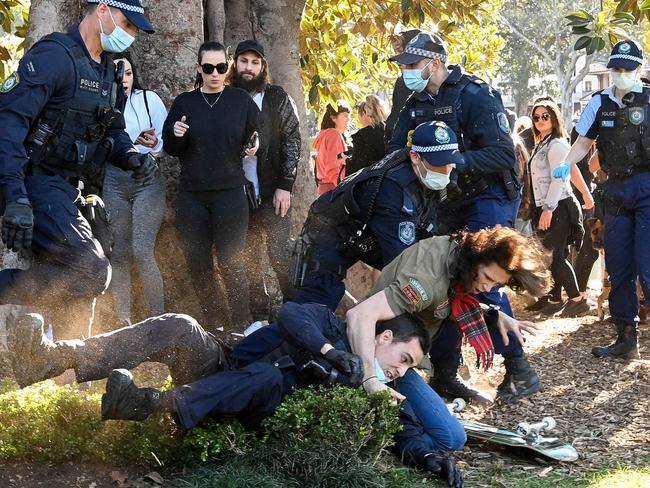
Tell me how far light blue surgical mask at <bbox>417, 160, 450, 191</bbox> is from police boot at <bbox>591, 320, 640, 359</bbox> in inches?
107

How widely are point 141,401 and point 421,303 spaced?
1.41 meters

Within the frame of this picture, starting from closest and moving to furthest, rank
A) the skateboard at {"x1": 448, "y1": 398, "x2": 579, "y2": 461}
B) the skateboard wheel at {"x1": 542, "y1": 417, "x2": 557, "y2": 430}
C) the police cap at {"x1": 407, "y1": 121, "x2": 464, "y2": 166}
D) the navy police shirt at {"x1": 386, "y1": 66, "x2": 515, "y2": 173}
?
the skateboard at {"x1": 448, "y1": 398, "x2": 579, "y2": 461}, the police cap at {"x1": 407, "y1": 121, "x2": 464, "y2": 166}, the skateboard wheel at {"x1": 542, "y1": 417, "x2": 557, "y2": 430}, the navy police shirt at {"x1": 386, "y1": 66, "x2": 515, "y2": 173}

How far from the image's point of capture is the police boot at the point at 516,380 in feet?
21.0

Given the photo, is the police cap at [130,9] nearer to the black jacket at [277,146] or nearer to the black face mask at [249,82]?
the black face mask at [249,82]

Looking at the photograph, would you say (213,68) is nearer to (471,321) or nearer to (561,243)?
(471,321)

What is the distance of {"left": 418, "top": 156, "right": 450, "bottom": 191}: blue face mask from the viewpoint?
552cm

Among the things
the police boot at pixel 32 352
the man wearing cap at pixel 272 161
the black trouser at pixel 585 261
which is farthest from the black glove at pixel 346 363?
the black trouser at pixel 585 261

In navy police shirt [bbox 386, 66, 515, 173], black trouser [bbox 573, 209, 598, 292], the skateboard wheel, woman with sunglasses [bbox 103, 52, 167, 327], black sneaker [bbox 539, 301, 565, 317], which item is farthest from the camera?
black trouser [bbox 573, 209, 598, 292]

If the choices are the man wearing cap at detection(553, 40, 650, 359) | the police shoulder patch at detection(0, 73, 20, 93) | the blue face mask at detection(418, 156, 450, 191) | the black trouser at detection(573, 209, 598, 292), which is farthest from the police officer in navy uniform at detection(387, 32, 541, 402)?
the black trouser at detection(573, 209, 598, 292)

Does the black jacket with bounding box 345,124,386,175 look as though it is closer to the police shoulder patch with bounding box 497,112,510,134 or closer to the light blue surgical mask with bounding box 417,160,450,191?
the police shoulder patch with bounding box 497,112,510,134

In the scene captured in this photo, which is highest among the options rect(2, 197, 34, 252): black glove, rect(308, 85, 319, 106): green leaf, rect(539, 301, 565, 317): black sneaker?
rect(308, 85, 319, 106): green leaf

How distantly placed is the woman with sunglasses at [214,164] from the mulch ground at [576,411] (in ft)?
6.01

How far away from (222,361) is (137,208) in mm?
2466

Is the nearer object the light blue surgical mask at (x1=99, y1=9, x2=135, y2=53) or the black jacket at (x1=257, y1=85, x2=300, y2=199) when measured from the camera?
the light blue surgical mask at (x1=99, y1=9, x2=135, y2=53)
